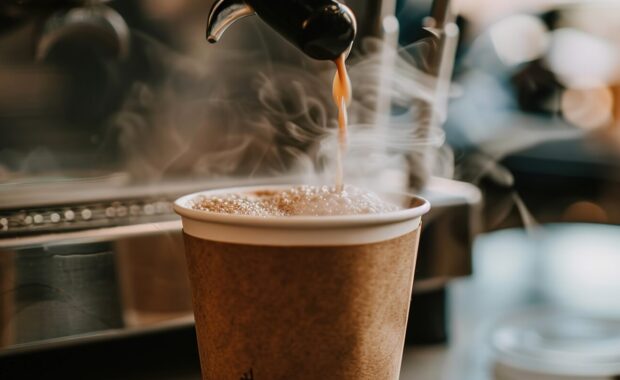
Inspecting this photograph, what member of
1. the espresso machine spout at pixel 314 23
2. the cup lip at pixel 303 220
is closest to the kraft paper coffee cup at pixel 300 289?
the cup lip at pixel 303 220

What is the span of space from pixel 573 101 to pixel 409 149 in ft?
8.88

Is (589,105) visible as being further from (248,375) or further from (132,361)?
(248,375)

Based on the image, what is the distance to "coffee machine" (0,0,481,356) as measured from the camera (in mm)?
713

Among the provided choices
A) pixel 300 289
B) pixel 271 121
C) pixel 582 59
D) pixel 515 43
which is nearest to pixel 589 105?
pixel 582 59

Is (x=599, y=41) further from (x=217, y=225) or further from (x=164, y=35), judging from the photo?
(x=217, y=225)

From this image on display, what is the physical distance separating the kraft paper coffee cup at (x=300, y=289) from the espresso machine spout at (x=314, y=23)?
0.51 ft

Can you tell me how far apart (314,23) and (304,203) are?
0.55ft

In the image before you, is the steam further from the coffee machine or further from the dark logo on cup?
the dark logo on cup

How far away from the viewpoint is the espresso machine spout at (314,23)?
48 centimetres

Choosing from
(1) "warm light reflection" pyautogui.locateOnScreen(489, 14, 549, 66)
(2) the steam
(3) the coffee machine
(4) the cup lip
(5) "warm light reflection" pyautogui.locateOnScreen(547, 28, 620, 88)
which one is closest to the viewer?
(4) the cup lip

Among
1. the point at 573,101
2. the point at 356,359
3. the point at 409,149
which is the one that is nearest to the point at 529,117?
the point at 573,101

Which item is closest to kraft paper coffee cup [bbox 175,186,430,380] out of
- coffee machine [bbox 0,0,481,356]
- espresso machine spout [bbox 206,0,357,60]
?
espresso machine spout [bbox 206,0,357,60]

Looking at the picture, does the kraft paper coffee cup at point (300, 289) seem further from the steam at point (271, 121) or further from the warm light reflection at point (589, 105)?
the warm light reflection at point (589, 105)

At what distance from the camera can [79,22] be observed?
32.2 inches
